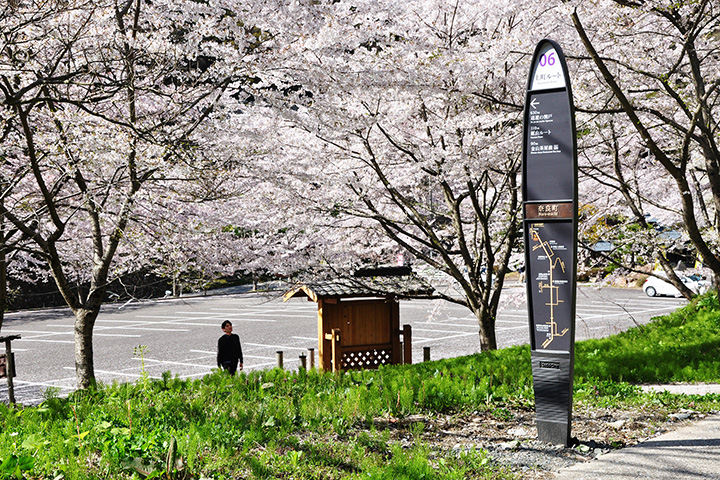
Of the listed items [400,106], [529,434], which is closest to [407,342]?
[400,106]

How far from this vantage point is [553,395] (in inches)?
196

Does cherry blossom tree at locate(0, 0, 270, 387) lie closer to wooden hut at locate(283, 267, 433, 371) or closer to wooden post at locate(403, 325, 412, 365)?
wooden hut at locate(283, 267, 433, 371)

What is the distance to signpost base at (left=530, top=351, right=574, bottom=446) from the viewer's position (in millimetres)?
4891

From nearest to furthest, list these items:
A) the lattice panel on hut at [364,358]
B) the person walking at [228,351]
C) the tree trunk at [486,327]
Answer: the tree trunk at [486,327] < the person walking at [228,351] < the lattice panel on hut at [364,358]

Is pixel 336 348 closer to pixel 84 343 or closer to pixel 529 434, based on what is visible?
pixel 84 343

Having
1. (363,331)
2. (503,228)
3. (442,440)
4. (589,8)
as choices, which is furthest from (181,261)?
(589,8)

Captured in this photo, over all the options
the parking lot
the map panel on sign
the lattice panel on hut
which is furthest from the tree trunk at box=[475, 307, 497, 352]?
the map panel on sign

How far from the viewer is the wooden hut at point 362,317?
431 inches

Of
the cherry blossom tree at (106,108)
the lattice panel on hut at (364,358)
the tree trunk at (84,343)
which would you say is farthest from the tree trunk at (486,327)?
the tree trunk at (84,343)

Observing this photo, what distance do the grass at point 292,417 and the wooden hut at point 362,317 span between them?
298 centimetres

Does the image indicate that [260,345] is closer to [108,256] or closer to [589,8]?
[108,256]

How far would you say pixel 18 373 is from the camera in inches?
548

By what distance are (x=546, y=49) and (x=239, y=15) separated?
412cm

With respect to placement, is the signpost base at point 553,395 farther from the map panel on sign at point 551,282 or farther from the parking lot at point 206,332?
the parking lot at point 206,332
